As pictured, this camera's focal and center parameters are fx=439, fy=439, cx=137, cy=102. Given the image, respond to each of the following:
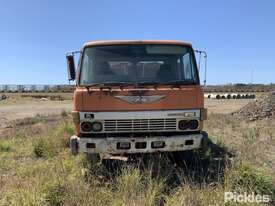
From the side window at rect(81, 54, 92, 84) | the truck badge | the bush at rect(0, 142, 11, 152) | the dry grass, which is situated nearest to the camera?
the dry grass

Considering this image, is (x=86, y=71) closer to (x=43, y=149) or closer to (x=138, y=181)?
(x=138, y=181)

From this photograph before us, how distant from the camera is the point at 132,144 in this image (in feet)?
25.5

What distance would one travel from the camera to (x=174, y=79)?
8391 mm

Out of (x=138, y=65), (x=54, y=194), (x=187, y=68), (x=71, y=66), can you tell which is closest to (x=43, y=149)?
(x=71, y=66)

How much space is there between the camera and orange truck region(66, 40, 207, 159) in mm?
7797

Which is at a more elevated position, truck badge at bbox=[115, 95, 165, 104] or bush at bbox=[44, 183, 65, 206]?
truck badge at bbox=[115, 95, 165, 104]

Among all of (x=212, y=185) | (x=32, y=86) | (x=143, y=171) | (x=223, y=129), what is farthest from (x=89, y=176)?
(x=32, y=86)

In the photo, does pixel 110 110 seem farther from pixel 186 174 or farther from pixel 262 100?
pixel 262 100

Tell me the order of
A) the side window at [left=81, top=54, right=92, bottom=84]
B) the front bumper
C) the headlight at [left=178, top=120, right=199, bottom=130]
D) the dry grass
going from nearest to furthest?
1. the dry grass
2. the front bumper
3. the headlight at [left=178, top=120, right=199, bottom=130]
4. the side window at [left=81, top=54, right=92, bottom=84]

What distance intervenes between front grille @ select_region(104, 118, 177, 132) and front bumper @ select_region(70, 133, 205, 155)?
7.7 inches

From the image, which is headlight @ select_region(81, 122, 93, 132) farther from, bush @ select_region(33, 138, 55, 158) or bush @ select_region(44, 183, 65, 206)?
bush @ select_region(33, 138, 55, 158)

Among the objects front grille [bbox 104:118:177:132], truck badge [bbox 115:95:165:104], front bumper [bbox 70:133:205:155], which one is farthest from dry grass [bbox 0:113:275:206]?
truck badge [bbox 115:95:165:104]

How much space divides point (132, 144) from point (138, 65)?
1595 millimetres

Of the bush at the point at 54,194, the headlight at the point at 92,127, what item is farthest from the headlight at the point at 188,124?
the bush at the point at 54,194
